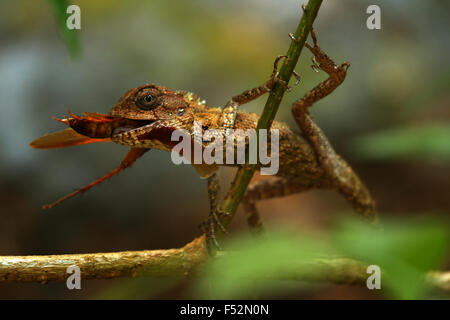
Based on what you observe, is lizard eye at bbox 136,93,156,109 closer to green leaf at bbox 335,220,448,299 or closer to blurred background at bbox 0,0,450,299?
green leaf at bbox 335,220,448,299

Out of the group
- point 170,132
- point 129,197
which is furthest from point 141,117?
point 129,197

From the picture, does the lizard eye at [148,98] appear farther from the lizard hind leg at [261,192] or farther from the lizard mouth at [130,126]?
the lizard hind leg at [261,192]

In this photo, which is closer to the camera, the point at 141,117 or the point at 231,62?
the point at 141,117

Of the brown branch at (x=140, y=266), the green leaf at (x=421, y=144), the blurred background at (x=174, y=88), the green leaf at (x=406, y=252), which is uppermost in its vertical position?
the blurred background at (x=174, y=88)

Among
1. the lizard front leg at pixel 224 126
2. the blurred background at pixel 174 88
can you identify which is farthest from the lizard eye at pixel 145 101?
the blurred background at pixel 174 88

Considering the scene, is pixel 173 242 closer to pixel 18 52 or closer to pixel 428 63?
pixel 18 52

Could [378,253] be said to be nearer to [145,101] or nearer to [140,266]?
[140,266]

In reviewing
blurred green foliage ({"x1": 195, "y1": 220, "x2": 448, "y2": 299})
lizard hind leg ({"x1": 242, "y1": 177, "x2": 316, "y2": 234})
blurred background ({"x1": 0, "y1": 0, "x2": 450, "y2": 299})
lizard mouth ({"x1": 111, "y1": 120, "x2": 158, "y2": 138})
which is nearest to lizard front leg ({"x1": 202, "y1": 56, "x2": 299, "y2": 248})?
lizard mouth ({"x1": 111, "y1": 120, "x2": 158, "y2": 138})
